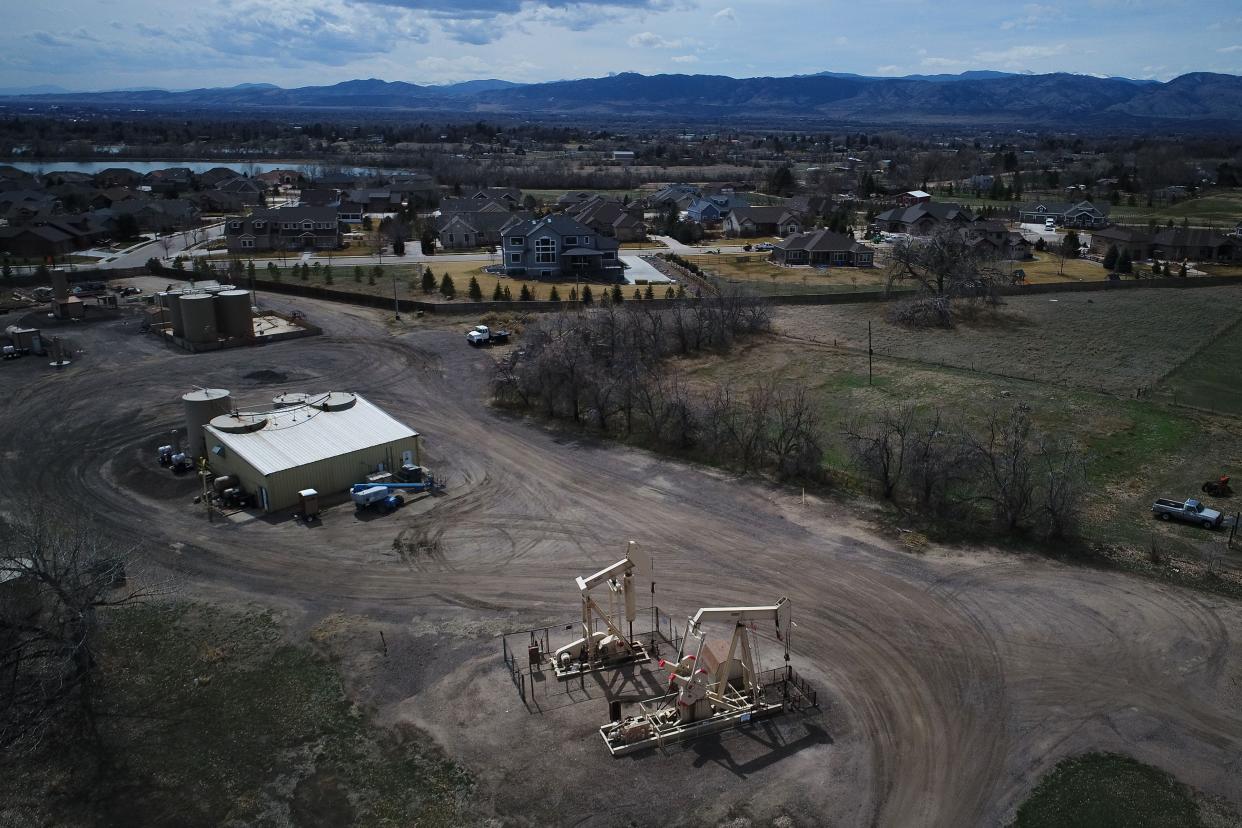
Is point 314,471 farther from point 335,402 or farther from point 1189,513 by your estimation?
point 1189,513

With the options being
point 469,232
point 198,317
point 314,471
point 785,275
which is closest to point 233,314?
point 198,317

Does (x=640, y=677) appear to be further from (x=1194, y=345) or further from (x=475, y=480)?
(x=1194, y=345)

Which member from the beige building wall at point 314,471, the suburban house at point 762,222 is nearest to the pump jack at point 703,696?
the beige building wall at point 314,471

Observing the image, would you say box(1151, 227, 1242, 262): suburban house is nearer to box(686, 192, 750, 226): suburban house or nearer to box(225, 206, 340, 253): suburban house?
box(686, 192, 750, 226): suburban house

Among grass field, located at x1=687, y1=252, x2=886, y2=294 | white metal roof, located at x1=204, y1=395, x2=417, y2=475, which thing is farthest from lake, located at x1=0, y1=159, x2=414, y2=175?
white metal roof, located at x1=204, y1=395, x2=417, y2=475

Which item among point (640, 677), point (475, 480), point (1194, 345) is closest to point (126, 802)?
point (640, 677)
